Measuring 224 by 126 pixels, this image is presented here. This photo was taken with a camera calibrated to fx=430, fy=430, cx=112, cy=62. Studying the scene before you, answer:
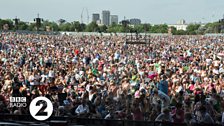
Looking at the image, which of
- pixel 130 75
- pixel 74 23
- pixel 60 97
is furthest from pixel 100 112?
pixel 74 23

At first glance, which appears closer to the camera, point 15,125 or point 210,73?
point 15,125

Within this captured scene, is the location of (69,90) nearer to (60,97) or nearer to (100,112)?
(60,97)

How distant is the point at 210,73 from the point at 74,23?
467ft

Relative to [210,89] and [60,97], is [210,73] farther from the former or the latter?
[60,97]

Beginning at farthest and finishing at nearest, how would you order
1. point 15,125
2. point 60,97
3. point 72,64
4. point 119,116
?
point 72,64 → point 60,97 → point 119,116 → point 15,125

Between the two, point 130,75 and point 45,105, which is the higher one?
point 45,105

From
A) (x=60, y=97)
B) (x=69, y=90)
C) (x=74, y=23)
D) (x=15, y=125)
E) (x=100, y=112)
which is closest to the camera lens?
(x=15, y=125)

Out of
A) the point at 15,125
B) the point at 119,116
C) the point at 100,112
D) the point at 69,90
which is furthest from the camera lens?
the point at 69,90

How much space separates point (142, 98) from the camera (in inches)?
383

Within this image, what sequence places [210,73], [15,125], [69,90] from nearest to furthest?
[15,125] < [69,90] < [210,73]

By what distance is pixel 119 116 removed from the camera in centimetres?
892

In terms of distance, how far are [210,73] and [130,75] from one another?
309cm

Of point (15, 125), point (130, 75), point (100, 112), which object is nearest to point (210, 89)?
point (100, 112)

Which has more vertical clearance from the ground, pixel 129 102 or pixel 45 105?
pixel 45 105
